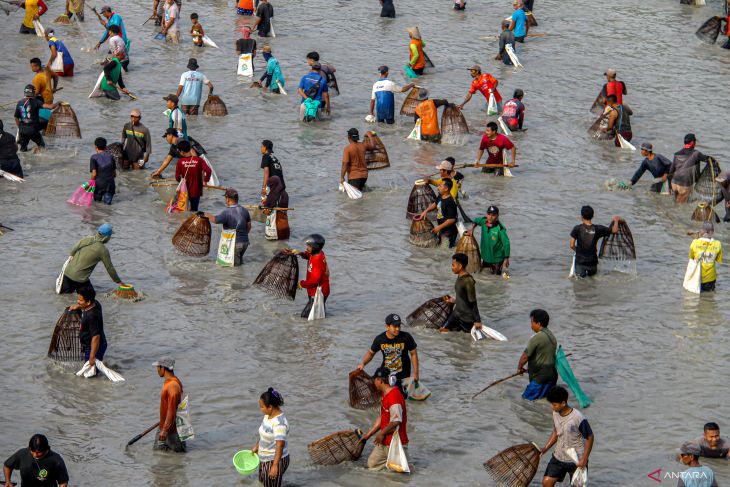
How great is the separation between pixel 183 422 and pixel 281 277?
4.36 m

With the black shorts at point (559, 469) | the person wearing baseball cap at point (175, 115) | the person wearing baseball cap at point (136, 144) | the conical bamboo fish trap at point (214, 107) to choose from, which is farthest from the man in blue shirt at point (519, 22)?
the black shorts at point (559, 469)

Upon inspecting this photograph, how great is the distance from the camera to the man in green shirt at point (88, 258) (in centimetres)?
1698

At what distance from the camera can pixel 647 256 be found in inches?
803

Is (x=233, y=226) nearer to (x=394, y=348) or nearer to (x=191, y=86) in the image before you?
(x=394, y=348)

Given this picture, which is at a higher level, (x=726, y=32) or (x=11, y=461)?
(x=726, y=32)

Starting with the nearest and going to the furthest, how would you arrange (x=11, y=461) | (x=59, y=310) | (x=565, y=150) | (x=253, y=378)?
(x=11, y=461) → (x=253, y=378) → (x=59, y=310) → (x=565, y=150)

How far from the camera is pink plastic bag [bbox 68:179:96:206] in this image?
2138cm

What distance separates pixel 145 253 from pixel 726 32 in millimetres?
20282

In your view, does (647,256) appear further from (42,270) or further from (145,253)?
(42,270)

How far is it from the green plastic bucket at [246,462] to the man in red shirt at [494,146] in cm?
1121

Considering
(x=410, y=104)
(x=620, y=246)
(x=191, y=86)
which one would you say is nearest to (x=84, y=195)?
(x=191, y=86)

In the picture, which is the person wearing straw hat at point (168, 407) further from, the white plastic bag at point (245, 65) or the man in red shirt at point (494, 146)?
the white plastic bag at point (245, 65)

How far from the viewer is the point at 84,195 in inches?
845

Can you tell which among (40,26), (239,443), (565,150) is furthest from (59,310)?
(40,26)
